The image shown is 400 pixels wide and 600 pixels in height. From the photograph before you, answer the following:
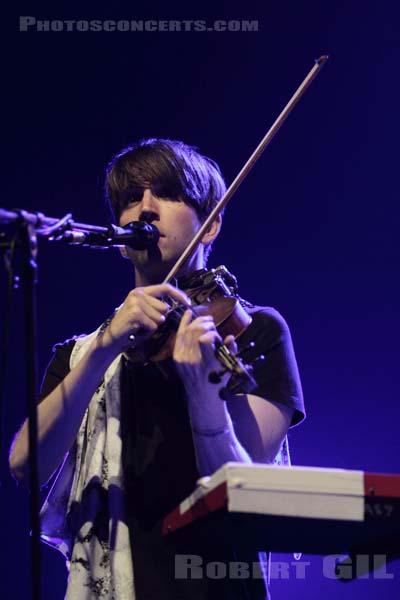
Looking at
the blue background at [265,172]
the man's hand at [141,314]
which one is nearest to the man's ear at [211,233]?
the man's hand at [141,314]

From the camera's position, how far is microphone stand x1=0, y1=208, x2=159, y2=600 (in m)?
1.30

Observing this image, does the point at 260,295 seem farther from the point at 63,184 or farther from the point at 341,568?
the point at 341,568

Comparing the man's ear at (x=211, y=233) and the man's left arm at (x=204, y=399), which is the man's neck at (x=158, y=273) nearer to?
the man's ear at (x=211, y=233)

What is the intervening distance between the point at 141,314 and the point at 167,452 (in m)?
0.36

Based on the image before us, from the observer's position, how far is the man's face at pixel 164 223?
81.0 inches

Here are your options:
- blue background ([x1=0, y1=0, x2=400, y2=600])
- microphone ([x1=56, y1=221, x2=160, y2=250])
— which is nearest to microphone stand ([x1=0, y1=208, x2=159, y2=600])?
microphone ([x1=56, y1=221, x2=160, y2=250])

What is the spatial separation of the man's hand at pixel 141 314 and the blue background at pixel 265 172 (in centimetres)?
150

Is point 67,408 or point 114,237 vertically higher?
point 114,237

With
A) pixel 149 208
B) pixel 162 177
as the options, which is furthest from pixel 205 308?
pixel 162 177

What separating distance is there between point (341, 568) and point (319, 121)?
2.10 metres

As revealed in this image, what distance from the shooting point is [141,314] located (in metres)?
1.69

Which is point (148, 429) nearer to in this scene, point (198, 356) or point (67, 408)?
point (67, 408)

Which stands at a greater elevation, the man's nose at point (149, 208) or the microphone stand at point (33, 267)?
the man's nose at point (149, 208)

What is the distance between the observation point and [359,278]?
3.15m
